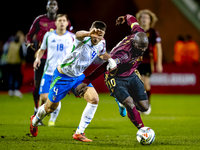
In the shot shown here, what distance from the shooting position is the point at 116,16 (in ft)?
75.0

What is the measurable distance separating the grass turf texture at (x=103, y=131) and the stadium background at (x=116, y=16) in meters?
6.22

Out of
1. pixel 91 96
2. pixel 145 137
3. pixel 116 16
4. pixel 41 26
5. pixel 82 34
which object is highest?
pixel 82 34

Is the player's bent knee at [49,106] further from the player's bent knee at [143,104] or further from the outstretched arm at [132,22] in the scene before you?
the outstretched arm at [132,22]

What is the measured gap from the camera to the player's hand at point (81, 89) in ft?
21.5

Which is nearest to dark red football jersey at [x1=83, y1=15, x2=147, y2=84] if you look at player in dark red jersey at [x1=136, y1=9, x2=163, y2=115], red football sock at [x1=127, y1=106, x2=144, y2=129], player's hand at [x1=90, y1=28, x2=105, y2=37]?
red football sock at [x1=127, y1=106, x2=144, y2=129]

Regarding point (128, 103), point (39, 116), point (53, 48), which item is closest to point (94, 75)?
point (128, 103)

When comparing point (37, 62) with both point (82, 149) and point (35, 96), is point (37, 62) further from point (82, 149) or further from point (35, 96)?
point (82, 149)

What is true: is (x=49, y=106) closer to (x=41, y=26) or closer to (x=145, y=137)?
(x=145, y=137)

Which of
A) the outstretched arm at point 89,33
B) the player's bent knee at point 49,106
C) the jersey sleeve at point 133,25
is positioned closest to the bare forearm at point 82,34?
the outstretched arm at point 89,33

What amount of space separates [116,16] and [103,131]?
15764 millimetres

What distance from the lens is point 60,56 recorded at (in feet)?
27.7

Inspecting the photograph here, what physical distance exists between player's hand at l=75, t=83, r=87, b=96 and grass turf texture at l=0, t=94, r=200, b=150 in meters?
0.78

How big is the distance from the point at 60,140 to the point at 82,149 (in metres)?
0.92

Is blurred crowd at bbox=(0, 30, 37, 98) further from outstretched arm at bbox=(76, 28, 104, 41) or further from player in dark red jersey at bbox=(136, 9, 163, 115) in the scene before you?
outstretched arm at bbox=(76, 28, 104, 41)
